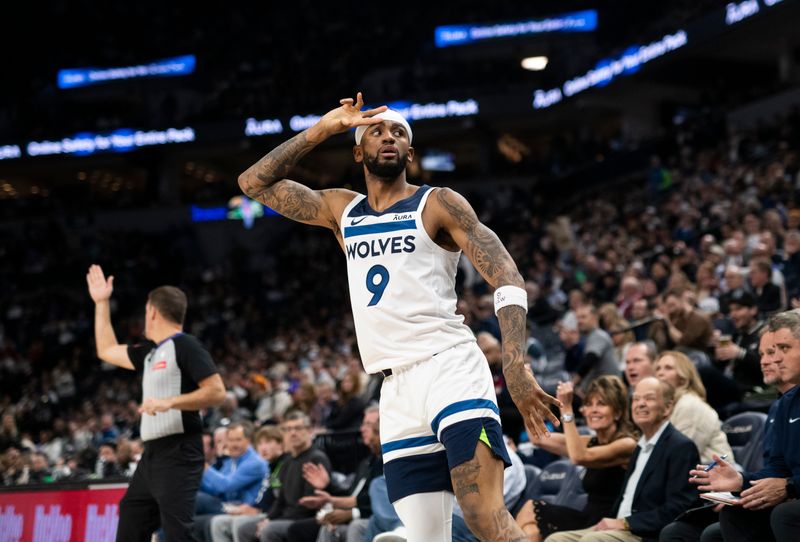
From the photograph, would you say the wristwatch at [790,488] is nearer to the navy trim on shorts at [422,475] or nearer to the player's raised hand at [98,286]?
the navy trim on shorts at [422,475]

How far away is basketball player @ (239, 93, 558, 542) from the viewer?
3.63 meters

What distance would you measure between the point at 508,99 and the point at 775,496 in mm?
23453

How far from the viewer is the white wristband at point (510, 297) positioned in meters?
3.71

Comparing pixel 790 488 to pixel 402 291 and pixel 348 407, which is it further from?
pixel 348 407

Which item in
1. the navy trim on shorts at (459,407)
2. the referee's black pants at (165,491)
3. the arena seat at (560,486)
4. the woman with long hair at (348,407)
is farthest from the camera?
the woman with long hair at (348,407)

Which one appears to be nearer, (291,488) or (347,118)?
(347,118)

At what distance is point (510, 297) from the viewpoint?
3.71 metres

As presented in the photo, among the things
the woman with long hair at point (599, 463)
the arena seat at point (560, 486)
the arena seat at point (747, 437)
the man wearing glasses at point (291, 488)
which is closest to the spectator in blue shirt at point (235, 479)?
the man wearing glasses at point (291, 488)

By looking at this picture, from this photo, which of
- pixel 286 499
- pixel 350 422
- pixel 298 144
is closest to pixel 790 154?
pixel 350 422

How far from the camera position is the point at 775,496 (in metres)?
4.37

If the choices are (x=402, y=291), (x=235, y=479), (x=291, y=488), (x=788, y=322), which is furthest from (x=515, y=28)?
(x=402, y=291)

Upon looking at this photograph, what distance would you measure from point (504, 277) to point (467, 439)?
0.61m

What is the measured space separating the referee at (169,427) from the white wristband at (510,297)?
93.9 inches

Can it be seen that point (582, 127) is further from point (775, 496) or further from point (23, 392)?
point (775, 496)
